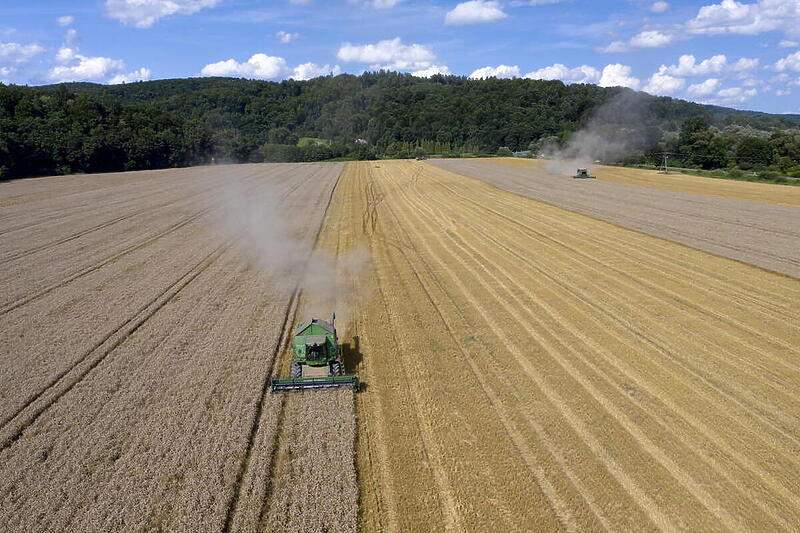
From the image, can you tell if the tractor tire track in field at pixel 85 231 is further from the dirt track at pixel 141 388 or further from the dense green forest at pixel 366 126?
the dense green forest at pixel 366 126

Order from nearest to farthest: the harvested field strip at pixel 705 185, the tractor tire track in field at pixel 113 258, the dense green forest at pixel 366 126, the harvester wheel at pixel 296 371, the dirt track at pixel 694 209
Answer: the harvester wheel at pixel 296 371, the tractor tire track in field at pixel 113 258, the dirt track at pixel 694 209, the harvested field strip at pixel 705 185, the dense green forest at pixel 366 126

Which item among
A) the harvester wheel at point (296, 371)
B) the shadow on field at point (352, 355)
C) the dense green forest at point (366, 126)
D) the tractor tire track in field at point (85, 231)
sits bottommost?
the shadow on field at point (352, 355)

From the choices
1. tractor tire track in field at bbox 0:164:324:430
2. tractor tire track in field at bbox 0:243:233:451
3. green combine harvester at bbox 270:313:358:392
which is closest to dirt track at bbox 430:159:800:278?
green combine harvester at bbox 270:313:358:392

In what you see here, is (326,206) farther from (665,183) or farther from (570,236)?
(665,183)

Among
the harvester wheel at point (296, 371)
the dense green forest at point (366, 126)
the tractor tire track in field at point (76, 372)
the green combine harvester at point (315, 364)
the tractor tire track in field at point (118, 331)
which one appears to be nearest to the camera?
the tractor tire track in field at point (76, 372)

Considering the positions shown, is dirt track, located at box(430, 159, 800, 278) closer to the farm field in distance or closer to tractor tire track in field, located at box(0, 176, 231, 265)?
the farm field in distance

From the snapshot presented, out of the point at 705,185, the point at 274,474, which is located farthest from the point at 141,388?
the point at 705,185

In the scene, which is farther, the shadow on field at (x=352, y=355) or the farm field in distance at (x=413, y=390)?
the shadow on field at (x=352, y=355)

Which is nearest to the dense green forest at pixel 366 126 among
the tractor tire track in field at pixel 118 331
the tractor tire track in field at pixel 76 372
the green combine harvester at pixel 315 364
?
the tractor tire track in field at pixel 118 331
